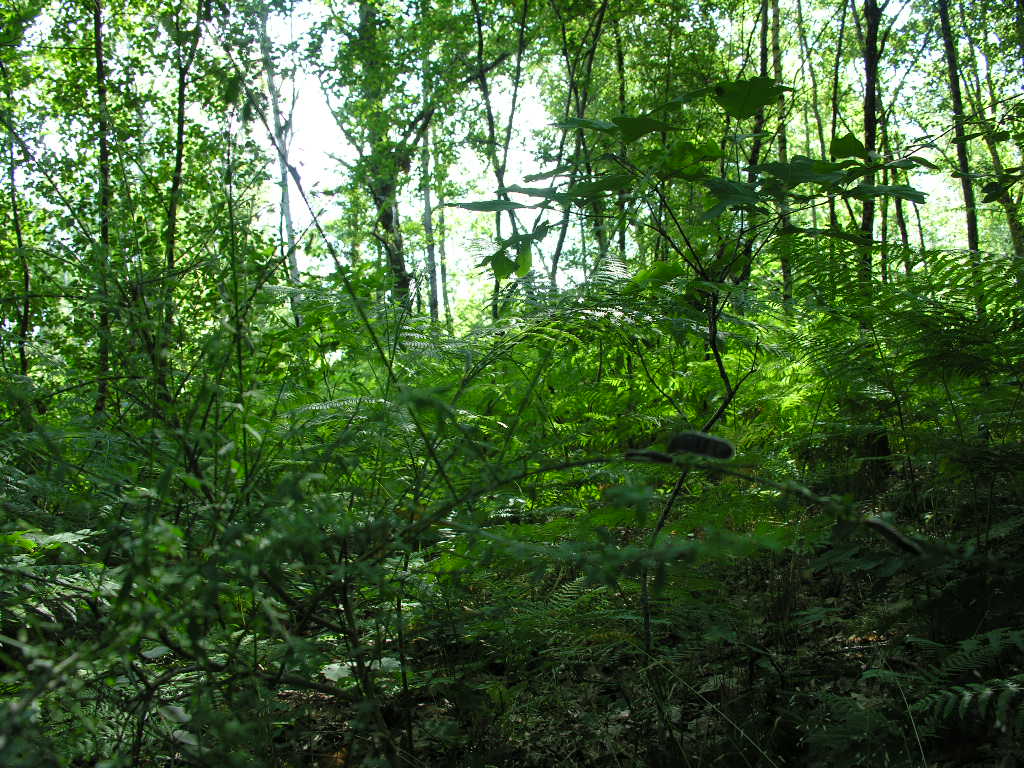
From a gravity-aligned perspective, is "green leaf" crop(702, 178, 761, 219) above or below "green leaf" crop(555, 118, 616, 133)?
below

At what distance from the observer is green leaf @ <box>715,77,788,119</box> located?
4.50 ft

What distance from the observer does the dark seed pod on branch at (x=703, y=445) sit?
2.68ft

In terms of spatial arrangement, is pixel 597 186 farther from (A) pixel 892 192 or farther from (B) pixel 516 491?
(B) pixel 516 491

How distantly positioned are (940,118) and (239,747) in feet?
61.2

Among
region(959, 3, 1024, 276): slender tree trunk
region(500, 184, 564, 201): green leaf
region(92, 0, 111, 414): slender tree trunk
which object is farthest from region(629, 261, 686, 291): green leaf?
region(92, 0, 111, 414): slender tree trunk

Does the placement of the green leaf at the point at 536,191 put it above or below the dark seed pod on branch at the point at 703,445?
above

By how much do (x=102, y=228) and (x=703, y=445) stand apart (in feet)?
13.2

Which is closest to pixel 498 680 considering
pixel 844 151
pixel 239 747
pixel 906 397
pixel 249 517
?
pixel 239 747

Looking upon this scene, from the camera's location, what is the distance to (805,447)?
9.11ft

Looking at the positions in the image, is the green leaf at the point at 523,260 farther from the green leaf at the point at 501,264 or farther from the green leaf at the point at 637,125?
the green leaf at the point at 637,125

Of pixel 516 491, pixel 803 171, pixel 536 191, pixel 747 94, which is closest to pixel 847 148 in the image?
pixel 803 171

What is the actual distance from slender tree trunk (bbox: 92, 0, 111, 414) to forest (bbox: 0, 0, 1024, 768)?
32mm

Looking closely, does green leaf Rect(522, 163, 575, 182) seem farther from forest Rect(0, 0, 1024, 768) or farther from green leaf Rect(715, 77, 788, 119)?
green leaf Rect(715, 77, 788, 119)

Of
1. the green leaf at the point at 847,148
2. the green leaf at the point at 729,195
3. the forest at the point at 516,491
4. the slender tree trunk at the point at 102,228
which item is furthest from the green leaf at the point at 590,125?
the slender tree trunk at the point at 102,228
